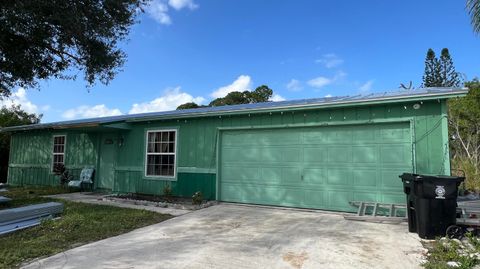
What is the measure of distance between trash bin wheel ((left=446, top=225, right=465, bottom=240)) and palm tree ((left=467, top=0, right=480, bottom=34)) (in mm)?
3956

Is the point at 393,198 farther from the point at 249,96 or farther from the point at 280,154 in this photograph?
the point at 249,96

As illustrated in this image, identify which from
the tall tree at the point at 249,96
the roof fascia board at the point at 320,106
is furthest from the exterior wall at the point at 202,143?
the tall tree at the point at 249,96

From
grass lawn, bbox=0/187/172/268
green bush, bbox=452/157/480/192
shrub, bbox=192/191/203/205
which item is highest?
green bush, bbox=452/157/480/192

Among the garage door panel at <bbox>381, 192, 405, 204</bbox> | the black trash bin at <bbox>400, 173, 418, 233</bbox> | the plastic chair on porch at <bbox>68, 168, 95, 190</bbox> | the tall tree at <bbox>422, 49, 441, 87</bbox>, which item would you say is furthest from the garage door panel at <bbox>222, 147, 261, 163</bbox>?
the tall tree at <bbox>422, 49, 441, 87</bbox>

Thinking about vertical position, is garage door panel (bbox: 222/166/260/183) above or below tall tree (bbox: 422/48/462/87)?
below

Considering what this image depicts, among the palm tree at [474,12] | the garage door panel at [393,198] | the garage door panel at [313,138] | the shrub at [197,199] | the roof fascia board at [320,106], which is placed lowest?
the shrub at [197,199]

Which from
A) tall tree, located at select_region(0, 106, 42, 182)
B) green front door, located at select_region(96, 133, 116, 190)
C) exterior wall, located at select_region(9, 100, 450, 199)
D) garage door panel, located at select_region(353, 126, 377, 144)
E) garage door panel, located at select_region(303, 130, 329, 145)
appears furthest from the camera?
tall tree, located at select_region(0, 106, 42, 182)

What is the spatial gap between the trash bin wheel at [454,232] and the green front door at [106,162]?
11086mm

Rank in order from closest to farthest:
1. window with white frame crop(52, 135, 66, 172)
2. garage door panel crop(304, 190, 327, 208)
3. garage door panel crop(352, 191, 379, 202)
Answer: garage door panel crop(352, 191, 379, 202) → garage door panel crop(304, 190, 327, 208) → window with white frame crop(52, 135, 66, 172)

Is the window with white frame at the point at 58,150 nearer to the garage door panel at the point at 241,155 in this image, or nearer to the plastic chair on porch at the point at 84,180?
the plastic chair on porch at the point at 84,180

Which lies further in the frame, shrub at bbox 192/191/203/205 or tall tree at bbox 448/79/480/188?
tall tree at bbox 448/79/480/188

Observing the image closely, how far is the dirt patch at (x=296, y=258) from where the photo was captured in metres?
4.87

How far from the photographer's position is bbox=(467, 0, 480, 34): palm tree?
6.95m

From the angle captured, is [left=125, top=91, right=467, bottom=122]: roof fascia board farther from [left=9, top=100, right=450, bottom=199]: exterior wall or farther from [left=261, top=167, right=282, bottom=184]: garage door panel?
[left=261, top=167, right=282, bottom=184]: garage door panel
